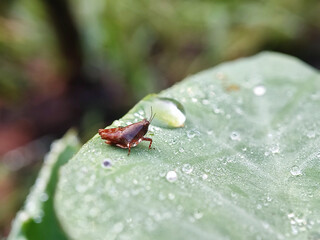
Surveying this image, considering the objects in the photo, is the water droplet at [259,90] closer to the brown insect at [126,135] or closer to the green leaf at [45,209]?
the brown insect at [126,135]

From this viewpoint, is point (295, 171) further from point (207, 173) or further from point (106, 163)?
point (106, 163)

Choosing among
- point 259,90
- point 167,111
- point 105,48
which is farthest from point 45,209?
point 105,48

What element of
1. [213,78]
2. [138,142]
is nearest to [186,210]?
[138,142]

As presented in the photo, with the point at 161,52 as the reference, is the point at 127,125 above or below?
above

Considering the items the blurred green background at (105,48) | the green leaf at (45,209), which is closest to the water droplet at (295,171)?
the green leaf at (45,209)

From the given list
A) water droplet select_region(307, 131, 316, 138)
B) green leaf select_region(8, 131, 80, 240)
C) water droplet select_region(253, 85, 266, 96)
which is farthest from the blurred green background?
water droplet select_region(307, 131, 316, 138)

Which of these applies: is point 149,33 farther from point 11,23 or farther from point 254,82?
point 254,82

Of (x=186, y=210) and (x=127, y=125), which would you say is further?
(x=127, y=125)
